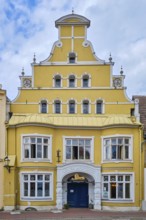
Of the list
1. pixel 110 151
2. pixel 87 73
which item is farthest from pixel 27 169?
pixel 87 73

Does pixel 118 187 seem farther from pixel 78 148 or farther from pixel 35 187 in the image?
pixel 35 187

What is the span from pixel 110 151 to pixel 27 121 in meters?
6.76

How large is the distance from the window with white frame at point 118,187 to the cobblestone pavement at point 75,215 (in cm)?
150

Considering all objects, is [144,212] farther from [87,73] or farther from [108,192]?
[87,73]

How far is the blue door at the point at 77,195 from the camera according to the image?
35.0 meters

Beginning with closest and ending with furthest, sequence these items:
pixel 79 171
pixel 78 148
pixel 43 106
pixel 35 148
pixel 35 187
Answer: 1. pixel 35 187
2. pixel 35 148
3. pixel 79 171
4. pixel 78 148
5. pixel 43 106

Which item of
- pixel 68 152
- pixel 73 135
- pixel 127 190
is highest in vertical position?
pixel 73 135

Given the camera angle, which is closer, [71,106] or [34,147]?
[34,147]

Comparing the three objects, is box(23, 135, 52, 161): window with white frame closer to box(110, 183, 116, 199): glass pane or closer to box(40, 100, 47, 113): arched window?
box(40, 100, 47, 113): arched window

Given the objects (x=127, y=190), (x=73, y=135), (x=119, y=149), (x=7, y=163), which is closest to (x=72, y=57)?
(x=73, y=135)

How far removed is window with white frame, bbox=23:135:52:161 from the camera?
1342 inches

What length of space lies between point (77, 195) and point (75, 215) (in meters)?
5.03

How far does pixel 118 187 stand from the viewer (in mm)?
33844

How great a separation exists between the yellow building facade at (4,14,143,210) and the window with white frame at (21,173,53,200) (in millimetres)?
76
